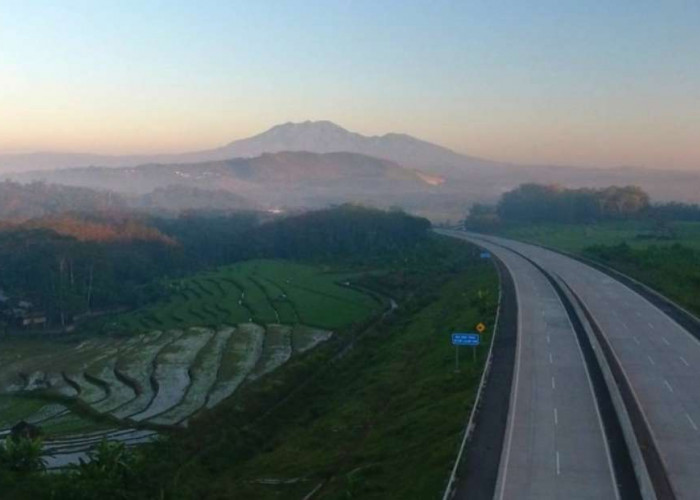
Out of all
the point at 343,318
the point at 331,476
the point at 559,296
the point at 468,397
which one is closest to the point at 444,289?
the point at 343,318

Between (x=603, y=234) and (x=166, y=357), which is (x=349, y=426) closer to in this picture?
(x=166, y=357)

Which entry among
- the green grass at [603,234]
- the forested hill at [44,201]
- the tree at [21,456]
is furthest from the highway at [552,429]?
the forested hill at [44,201]

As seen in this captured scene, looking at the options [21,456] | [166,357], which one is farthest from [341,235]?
[21,456]

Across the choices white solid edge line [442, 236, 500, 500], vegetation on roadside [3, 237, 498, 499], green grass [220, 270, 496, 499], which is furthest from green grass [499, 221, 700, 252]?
white solid edge line [442, 236, 500, 500]

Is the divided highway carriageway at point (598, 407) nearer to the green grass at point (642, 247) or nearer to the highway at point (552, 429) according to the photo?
the highway at point (552, 429)

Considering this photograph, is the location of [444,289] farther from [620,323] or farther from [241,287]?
[620,323]

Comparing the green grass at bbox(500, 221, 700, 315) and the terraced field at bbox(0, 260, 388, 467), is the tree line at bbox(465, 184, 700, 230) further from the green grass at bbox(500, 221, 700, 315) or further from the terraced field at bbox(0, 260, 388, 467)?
the terraced field at bbox(0, 260, 388, 467)

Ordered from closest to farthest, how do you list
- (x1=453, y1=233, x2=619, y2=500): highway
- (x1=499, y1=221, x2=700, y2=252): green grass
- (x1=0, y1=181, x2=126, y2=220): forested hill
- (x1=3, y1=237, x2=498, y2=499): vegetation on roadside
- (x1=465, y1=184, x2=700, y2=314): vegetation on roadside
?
(x1=453, y1=233, x2=619, y2=500): highway → (x1=3, y1=237, x2=498, y2=499): vegetation on roadside → (x1=465, y1=184, x2=700, y2=314): vegetation on roadside → (x1=499, y1=221, x2=700, y2=252): green grass → (x1=0, y1=181, x2=126, y2=220): forested hill
